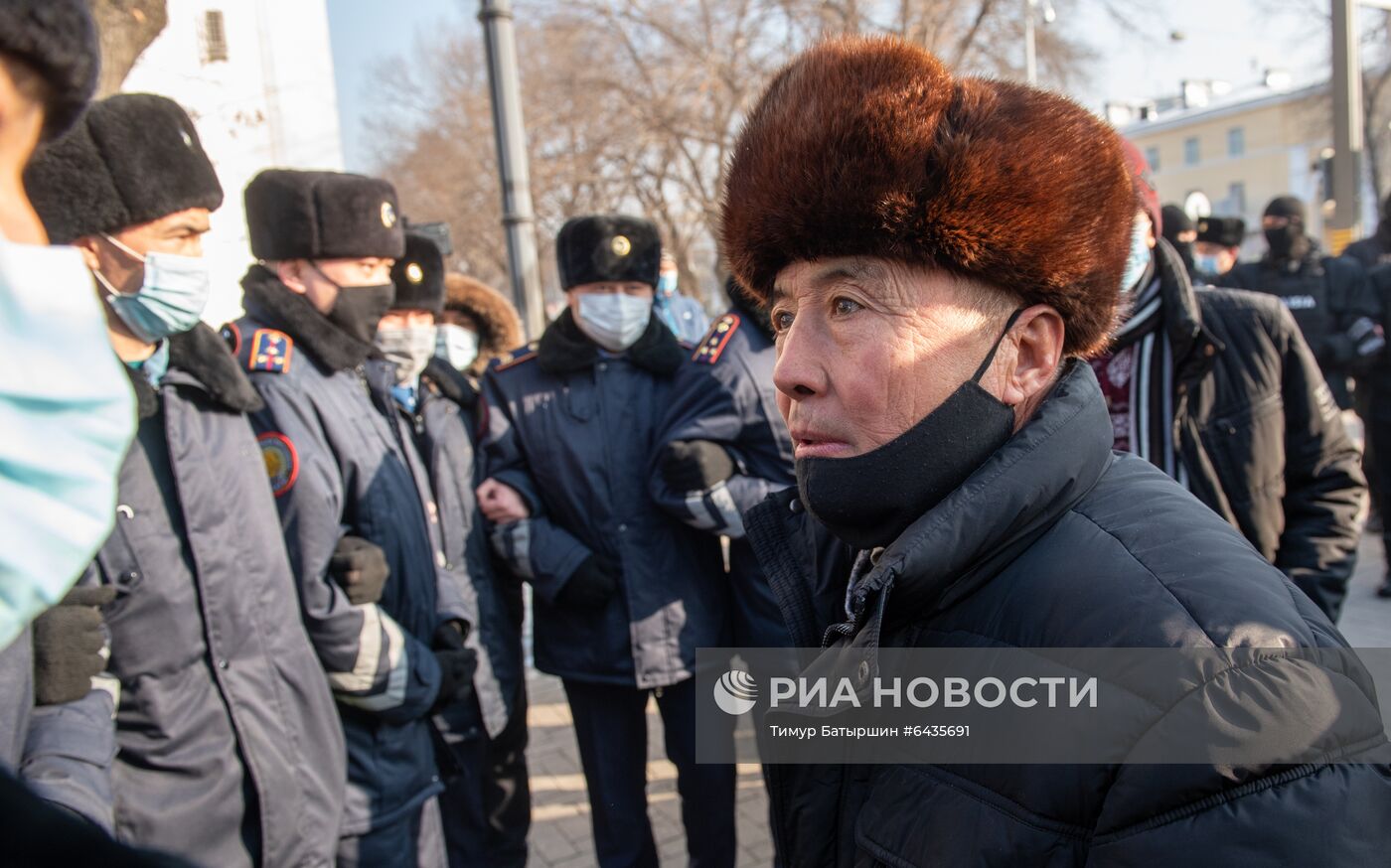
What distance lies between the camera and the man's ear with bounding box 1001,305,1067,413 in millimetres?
1382

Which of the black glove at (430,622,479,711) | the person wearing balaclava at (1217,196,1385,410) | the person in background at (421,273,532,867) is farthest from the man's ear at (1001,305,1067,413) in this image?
the person wearing balaclava at (1217,196,1385,410)

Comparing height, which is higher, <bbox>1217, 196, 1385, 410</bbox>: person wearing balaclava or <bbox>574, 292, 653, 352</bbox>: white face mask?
<bbox>574, 292, 653, 352</bbox>: white face mask

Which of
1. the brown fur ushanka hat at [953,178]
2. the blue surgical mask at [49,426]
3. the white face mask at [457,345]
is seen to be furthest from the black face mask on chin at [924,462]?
the white face mask at [457,345]

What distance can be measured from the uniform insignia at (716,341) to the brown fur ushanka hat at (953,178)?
186 cm

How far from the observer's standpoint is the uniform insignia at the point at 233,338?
2.75m

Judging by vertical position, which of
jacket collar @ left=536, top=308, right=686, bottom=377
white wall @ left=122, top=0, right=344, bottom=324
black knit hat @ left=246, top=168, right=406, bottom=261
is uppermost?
white wall @ left=122, top=0, right=344, bottom=324

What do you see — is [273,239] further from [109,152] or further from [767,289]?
[767,289]

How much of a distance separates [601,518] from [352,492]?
2.85 feet

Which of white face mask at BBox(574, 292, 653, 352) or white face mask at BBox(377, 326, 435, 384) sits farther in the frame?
white face mask at BBox(377, 326, 435, 384)

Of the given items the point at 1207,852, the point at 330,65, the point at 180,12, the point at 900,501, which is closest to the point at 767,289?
the point at 900,501

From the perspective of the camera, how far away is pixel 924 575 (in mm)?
1246

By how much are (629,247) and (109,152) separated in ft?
5.77

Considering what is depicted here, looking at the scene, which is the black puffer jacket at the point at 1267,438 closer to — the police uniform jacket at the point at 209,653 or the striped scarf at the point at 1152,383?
the striped scarf at the point at 1152,383

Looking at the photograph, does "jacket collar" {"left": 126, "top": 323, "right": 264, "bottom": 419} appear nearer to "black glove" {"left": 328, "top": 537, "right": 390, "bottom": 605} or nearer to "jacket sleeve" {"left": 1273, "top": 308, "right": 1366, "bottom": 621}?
"black glove" {"left": 328, "top": 537, "right": 390, "bottom": 605}
